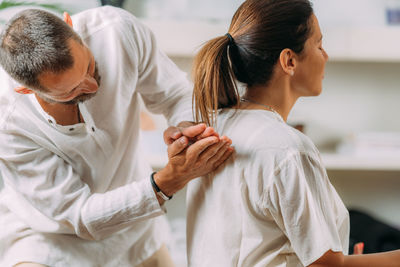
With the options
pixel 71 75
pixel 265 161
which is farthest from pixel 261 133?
pixel 71 75

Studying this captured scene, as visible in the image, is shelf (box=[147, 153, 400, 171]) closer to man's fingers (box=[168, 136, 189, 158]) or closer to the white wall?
the white wall

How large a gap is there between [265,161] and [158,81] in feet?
1.79

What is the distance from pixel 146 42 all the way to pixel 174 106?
21 centimetres

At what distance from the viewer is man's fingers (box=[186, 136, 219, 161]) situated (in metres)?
0.92

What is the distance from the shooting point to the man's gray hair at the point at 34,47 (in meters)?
0.92

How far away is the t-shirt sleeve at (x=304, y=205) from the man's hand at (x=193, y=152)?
0.13 meters

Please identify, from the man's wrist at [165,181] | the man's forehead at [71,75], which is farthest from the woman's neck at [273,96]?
the man's forehead at [71,75]

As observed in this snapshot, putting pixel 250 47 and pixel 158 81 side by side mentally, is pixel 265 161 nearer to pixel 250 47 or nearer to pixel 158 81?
pixel 250 47

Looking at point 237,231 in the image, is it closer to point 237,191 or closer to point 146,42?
point 237,191

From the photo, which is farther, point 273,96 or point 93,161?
point 93,161

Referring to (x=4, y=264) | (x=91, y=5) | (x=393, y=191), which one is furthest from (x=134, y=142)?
(x=393, y=191)

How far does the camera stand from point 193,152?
37.7 inches

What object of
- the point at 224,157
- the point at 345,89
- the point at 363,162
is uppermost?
the point at 224,157

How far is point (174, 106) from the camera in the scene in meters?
1.35
